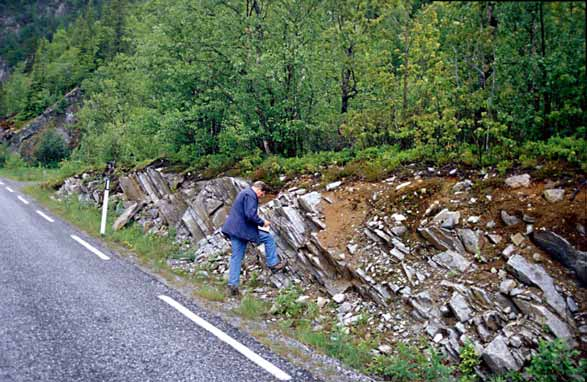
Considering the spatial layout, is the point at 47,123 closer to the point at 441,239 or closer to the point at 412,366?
the point at 441,239

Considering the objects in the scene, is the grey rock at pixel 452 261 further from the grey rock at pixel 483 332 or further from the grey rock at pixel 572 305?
the grey rock at pixel 572 305

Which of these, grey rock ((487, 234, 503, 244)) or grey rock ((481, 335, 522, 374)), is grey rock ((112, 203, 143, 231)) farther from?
grey rock ((481, 335, 522, 374))

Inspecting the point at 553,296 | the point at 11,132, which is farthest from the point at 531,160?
the point at 11,132

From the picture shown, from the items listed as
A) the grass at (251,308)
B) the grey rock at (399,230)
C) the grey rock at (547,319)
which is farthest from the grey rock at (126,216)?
the grey rock at (547,319)

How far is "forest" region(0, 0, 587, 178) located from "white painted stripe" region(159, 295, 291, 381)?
4.57 metres

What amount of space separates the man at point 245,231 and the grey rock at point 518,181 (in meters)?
3.76

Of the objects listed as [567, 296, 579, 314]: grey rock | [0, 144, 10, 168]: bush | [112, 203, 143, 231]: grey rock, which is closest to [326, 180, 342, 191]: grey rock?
[567, 296, 579, 314]: grey rock

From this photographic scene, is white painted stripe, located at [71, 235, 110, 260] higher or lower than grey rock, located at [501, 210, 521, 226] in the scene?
lower

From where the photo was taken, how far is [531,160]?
6.42 m

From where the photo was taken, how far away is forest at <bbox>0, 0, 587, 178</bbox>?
6.56m

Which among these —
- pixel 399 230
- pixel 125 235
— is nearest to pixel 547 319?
pixel 399 230

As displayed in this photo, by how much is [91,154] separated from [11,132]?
40.9m

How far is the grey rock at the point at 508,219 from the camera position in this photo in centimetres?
591

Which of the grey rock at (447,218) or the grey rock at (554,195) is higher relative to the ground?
the grey rock at (554,195)
